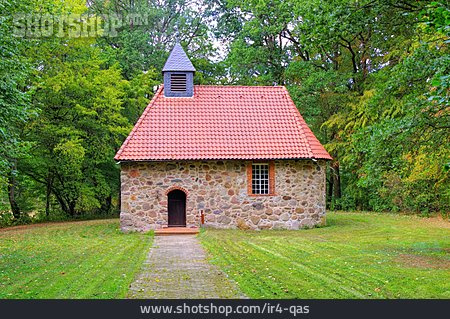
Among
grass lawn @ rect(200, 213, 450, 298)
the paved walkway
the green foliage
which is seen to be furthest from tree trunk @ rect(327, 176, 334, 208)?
the paved walkway

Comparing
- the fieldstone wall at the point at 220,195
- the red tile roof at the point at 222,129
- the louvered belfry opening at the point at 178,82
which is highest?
the louvered belfry opening at the point at 178,82

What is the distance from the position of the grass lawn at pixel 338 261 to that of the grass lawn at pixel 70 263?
6.86 feet

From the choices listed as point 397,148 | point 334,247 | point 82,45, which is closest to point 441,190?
point 334,247

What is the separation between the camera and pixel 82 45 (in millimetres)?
26031

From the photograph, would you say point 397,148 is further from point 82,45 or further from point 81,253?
point 82,45

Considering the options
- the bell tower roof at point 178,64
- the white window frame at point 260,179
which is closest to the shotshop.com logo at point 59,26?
the bell tower roof at point 178,64

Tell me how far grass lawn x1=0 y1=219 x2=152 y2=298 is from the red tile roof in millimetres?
3510

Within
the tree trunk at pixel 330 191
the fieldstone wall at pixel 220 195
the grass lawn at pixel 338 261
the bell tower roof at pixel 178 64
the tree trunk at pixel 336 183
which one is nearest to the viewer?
the grass lawn at pixel 338 261

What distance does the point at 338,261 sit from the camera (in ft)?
37.1

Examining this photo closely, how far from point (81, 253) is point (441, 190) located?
51.6ft

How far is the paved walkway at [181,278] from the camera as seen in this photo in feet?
26.3

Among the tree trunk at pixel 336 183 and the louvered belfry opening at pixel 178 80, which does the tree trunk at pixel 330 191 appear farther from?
the louvered belfry opening at pixel 178 80

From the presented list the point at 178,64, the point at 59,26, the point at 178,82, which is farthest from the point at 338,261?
the point at 59,26

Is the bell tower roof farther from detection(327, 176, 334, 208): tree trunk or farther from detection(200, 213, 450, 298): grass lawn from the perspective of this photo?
detection(327, 176, 334, 208): tree trunk
